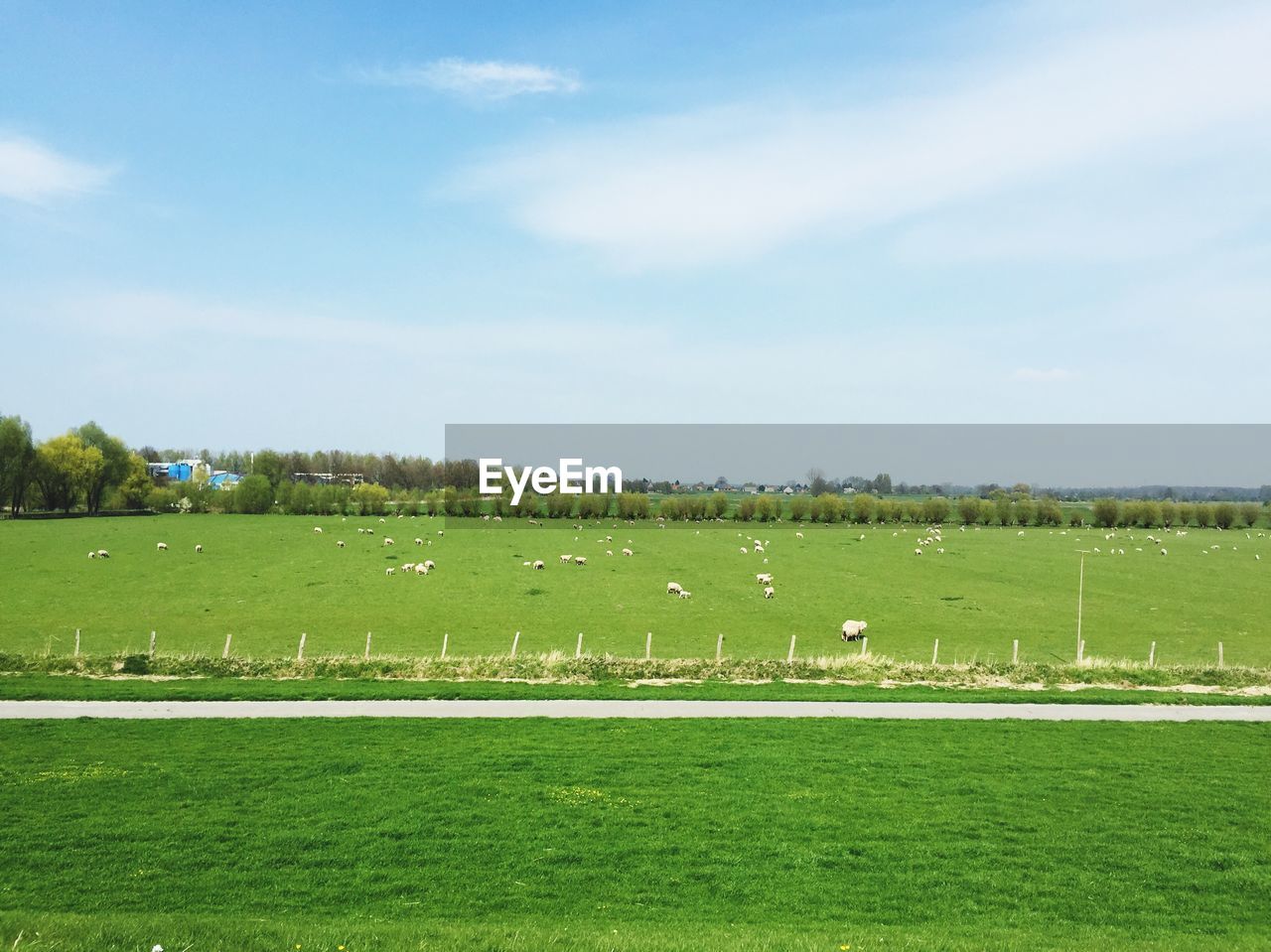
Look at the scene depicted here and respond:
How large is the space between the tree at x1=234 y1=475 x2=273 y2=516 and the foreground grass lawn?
453 ft

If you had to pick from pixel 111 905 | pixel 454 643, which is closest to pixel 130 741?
pixel 111 905

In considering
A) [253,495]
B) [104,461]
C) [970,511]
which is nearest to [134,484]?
[104,461]

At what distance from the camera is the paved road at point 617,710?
890 inches

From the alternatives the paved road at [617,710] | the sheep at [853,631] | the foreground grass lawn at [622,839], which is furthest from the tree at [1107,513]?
the foreground grass lawn at [622,839]

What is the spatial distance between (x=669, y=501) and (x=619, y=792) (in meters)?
135

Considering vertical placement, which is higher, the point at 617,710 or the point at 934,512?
the point at 934,512

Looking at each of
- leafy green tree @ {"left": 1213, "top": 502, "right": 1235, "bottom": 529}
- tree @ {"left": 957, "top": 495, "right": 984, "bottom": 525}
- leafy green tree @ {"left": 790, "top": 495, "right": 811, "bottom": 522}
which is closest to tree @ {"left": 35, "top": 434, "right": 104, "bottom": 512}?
leafy green tree @ {"left": 790, "top": 495, "right": 811, "bottom": 522}

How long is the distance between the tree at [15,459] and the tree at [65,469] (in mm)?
1590

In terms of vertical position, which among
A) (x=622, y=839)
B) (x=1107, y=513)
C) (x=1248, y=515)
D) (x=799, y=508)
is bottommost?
(x=622, y=839)

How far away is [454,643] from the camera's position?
123 ft

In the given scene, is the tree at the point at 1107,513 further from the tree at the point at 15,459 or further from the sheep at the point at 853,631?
the tree at the point at 15,459

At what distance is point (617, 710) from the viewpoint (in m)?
23.6

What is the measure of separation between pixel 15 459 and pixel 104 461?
47.5 ft

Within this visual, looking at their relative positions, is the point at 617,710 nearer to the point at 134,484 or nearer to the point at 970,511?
the point at 970,511
